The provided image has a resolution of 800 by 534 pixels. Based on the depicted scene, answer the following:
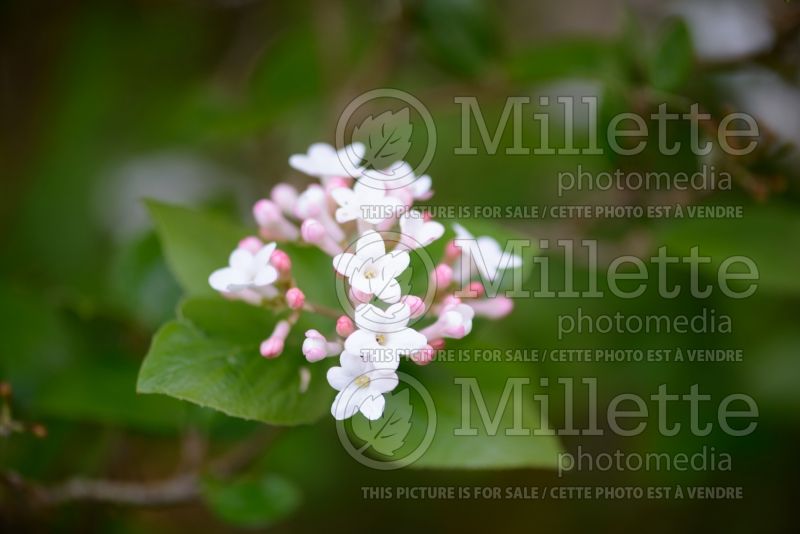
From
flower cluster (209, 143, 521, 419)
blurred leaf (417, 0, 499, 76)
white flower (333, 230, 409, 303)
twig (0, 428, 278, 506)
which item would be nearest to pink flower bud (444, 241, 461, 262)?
flower cluster (209, 143, 521, 419)

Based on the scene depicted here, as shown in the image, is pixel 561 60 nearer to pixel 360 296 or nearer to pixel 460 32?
pixel 460 32

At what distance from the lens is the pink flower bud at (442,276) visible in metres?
0.82

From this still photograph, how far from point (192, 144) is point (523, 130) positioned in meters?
0.81

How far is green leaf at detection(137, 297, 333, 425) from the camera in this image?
74cm

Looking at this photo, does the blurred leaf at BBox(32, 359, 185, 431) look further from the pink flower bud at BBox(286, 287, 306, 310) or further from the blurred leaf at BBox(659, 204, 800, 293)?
the blurred leaf at BBox(659, 204, 800, 293)

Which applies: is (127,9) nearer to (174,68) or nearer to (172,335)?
(174,68)

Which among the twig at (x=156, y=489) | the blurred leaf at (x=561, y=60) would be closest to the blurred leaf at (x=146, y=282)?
the twig at (x=156, y=489)

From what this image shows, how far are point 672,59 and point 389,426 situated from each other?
69 centimetres

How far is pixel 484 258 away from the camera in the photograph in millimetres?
883

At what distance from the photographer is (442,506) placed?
1.68m

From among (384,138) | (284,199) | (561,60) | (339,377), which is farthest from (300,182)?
(339,377)

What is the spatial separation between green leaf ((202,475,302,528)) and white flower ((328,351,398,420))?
38 cm

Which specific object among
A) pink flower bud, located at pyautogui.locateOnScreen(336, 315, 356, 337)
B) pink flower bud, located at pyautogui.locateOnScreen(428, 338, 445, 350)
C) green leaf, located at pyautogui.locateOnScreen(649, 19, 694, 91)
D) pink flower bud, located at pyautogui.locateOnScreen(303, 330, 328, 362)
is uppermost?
green leaf, located at pyautogui.locateOnScreen(649, 19, 694, 91)

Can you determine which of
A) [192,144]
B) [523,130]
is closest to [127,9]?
[192,144]
